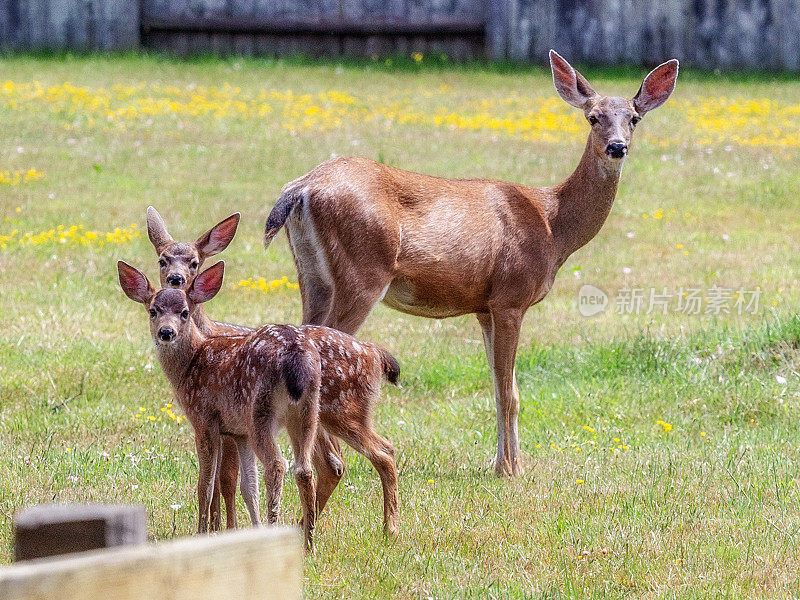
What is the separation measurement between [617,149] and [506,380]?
4.58ft

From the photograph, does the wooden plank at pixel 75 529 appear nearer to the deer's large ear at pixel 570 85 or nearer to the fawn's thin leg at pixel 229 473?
the fawn's thin leg at pixel 229 473

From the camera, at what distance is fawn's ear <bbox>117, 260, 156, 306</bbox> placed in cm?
548

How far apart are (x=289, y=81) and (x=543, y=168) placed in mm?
6185

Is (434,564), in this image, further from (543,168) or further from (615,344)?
(543,168)

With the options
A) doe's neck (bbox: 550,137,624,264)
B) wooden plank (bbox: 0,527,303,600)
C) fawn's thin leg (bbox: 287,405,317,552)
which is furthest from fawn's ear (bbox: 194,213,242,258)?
wooden plank (bbox: 0,527,303,600)

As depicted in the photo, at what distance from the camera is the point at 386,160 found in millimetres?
14188

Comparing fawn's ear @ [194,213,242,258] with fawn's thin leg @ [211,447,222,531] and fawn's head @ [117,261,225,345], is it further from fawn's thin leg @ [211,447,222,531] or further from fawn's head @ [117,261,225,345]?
fawn's thin leg @ [211,447,222,531]

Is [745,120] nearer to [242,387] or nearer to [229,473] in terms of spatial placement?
[229,473]

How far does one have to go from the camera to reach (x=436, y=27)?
2072 cm

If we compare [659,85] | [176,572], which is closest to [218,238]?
[659,85]

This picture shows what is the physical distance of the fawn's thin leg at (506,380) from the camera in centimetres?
667

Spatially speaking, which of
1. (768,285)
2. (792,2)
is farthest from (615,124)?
(792,2)

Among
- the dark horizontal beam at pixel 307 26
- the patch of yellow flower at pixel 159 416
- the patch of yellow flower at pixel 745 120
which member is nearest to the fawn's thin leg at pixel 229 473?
the patch of yellow flower at pixel 159 416

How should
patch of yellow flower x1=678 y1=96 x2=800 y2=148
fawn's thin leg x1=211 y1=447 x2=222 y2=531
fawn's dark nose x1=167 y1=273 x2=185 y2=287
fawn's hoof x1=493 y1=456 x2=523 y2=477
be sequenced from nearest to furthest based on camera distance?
1. fawn's thin leg x1=211 y1=447 x2=222 y2=531
2. fawn's dark nose x1=167 y1=273 x2=185 y2=287
3. fawn's hoof x1=493 y1=456 x2=523 y2=477
4. patch of yellow flower x1=678 y1=96 x2=800 y2=148
